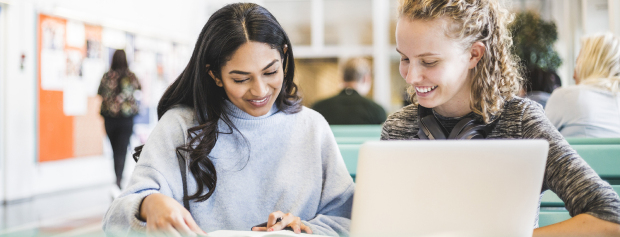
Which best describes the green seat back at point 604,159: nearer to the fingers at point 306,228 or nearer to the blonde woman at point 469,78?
the blonde woman at point 469,78

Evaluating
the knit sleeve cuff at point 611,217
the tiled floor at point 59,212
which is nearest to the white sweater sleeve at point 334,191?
the knit sleeve cuff at point 611,217

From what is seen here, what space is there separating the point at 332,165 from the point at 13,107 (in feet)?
14.5

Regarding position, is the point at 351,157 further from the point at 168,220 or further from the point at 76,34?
the point at 76,34

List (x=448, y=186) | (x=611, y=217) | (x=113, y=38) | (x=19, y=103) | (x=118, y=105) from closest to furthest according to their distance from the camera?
(x=448, y=186) → (x=611, y=217) → (x=118, y=105) → (x=19, y=103) → (x=113, y=38)

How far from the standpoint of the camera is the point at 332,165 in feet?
4.17

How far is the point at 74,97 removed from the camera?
539 centimetres

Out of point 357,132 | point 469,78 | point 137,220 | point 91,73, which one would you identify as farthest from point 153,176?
point 91,73

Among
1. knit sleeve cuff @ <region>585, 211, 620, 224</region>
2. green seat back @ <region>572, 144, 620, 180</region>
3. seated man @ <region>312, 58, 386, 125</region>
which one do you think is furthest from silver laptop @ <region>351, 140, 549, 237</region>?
seated man @ <region>312, 58, 386, 125</region>

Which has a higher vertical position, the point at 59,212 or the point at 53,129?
the point at 53,129

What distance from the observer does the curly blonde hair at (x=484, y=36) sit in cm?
109

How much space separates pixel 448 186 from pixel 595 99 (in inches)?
82.1

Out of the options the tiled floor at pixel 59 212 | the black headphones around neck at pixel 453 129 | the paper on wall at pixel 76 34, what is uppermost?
the paper on wall at pixel 76 34

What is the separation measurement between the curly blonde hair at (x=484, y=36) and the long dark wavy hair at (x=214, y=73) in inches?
13.5

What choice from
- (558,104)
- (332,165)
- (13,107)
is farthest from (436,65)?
(13,107)
